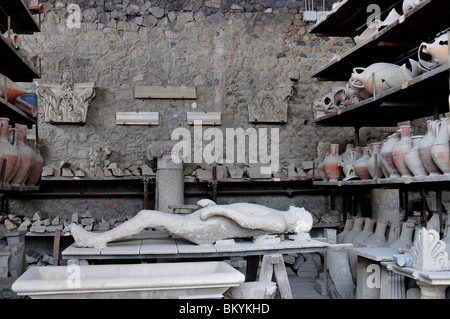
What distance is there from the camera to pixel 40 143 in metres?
7.19

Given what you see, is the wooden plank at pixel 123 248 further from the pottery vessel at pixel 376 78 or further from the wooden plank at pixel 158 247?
the pottery vessel at pixel 376 78

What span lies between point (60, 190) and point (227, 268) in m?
4.87

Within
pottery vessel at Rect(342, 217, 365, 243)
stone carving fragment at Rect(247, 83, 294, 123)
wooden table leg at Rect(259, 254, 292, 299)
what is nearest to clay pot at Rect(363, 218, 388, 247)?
pottery vessel at Rect(342, 217, 365, 243)

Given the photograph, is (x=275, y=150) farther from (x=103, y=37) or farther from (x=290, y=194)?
(x=103, y=37)

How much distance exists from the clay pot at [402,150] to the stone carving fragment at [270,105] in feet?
10.8

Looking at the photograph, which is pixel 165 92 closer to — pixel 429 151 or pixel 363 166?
pixel 363 166

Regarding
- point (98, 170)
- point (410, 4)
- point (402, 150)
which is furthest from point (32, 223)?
point (410, 4)

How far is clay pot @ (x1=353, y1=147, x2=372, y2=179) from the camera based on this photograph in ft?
17.2

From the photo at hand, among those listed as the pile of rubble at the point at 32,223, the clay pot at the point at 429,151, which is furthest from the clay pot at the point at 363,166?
the pile of rubble at the point at 32,223

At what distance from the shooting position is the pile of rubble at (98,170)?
21.5 ft

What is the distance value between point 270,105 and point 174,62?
5.93ft

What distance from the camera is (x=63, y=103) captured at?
7117 mm

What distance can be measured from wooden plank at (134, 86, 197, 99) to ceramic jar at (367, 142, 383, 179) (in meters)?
3.42

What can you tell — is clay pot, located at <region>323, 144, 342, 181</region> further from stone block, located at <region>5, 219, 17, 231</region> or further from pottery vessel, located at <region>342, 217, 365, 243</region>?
stone block, located at <region>5, 219, 17, 231</region>
